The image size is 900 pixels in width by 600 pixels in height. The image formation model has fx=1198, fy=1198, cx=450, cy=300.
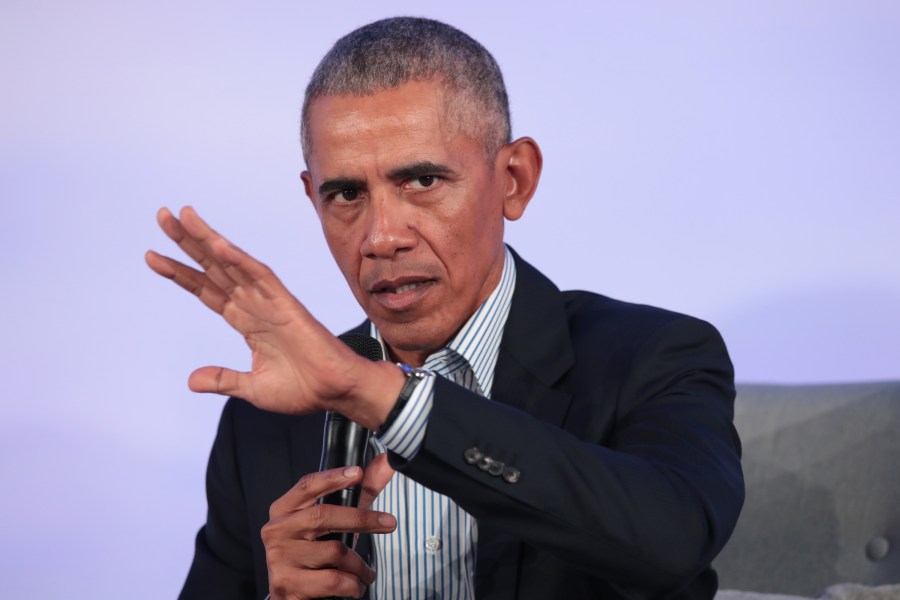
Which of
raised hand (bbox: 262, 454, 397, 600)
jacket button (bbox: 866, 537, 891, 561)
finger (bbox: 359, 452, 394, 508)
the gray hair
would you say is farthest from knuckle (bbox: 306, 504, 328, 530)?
jacket button (bbox: 866, 537, 891, 561)

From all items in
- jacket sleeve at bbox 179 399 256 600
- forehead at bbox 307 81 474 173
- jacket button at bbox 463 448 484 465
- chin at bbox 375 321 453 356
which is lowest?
jacket sleeve at bbox 179 399 256 600

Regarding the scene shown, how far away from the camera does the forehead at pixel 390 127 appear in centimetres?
198

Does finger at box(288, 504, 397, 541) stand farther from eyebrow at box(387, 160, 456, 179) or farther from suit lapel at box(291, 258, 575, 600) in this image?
eyebrow at box(387, 160, 456, 179)

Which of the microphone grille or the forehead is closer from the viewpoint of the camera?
the microphone grille

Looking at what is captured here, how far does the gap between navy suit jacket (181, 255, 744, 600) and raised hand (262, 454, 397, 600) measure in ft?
0.66

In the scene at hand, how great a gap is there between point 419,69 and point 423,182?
0.19 meters

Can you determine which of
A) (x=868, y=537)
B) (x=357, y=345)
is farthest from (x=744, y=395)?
(x=357, y=345)

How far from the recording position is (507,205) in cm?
221

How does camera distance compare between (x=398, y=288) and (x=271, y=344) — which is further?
(x=398, y=288)

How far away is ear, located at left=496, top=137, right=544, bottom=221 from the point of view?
2.20 meters

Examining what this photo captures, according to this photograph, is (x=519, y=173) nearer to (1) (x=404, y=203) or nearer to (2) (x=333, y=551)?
(1) (x=404, y=203)

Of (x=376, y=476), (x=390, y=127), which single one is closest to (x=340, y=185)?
(x=390, y=127)

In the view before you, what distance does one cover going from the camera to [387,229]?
1.97m

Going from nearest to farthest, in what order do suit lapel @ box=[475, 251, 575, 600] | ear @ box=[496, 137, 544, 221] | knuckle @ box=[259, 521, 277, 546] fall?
knuckle @ box=[259, 521, 277, 546] < suit lapel @ box=[475, 251, 575, 600] < ear @ box=[496, 137, 544, 221]
